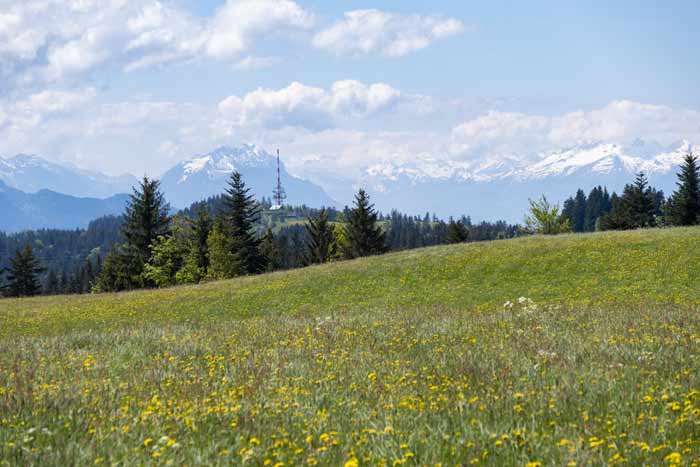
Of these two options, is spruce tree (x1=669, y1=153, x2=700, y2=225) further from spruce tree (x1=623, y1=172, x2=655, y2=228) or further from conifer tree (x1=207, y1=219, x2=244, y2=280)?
conifer tree (x1=207, y1=219, x2=244, y2=280)

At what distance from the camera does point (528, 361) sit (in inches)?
359

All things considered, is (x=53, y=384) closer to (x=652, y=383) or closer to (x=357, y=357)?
(x=357, y=357)

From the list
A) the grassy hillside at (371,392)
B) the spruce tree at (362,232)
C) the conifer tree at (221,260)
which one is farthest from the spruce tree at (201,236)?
the grassy hillside at (371,392)

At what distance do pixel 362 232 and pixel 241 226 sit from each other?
18.6 metres

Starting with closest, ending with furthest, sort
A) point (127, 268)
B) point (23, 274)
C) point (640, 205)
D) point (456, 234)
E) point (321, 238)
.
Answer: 1. point (127, 268)
2. point (321, 238)
3. point (640, 205)
4. point (23, 274)
5. point (456, 234)

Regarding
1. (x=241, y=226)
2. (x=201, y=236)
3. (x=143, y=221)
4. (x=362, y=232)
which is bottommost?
→ (x=362, y=232)

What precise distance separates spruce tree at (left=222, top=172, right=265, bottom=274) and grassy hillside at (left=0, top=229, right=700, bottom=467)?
5464 centimetres

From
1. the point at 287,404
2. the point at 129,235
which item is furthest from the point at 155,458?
the point at 129,235

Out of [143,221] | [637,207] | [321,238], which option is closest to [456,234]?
[321,238]

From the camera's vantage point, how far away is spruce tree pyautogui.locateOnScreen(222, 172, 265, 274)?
7062 centimetres

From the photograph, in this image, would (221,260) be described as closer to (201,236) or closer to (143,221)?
(201,236)

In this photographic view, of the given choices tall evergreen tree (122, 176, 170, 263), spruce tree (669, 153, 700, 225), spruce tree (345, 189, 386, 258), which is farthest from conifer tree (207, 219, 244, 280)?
spruce tree (669, 153, 700, 225)

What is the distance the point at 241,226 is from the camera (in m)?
72.0

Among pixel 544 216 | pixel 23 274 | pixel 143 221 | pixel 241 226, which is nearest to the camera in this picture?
pixel 241 226
